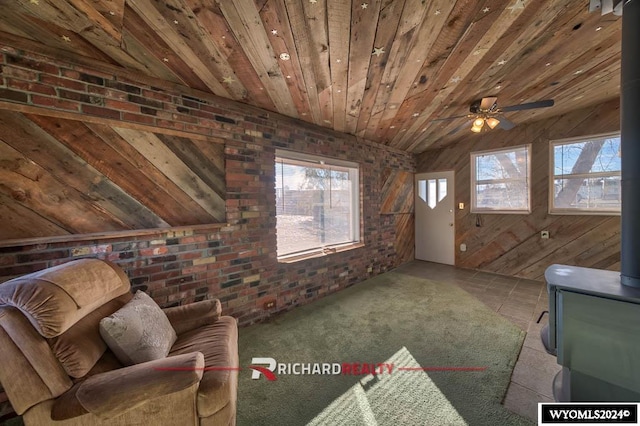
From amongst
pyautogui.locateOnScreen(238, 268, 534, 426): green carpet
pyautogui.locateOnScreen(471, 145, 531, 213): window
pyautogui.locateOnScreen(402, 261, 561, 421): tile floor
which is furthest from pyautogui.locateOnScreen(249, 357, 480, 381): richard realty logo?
pyautogui.locateOnScreen(471, 145, 531, 213): window

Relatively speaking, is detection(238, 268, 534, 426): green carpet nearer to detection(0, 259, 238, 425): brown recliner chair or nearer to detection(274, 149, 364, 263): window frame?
detection(0, 259, 238, 425): brown recliner chair

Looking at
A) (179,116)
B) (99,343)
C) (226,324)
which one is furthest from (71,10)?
(226,324)

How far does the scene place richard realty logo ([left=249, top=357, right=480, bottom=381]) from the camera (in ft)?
6.04

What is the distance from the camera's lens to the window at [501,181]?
415cm

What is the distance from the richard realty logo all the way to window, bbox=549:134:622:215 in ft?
11.5

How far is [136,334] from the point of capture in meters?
1.31

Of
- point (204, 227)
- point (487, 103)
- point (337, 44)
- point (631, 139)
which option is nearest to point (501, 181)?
point (487, 103)

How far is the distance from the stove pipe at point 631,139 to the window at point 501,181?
10.4 feet

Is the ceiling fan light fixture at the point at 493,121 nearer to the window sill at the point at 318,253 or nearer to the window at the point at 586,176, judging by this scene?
the window at the point at 586,176

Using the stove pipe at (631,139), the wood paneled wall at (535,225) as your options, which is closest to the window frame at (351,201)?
the wood paneled wall at (535,225)

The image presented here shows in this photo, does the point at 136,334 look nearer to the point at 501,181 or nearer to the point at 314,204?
the point at 314,204

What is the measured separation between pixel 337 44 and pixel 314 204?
2.01 meters

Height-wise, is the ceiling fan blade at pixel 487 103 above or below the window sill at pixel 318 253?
above

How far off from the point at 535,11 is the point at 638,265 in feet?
5.41
